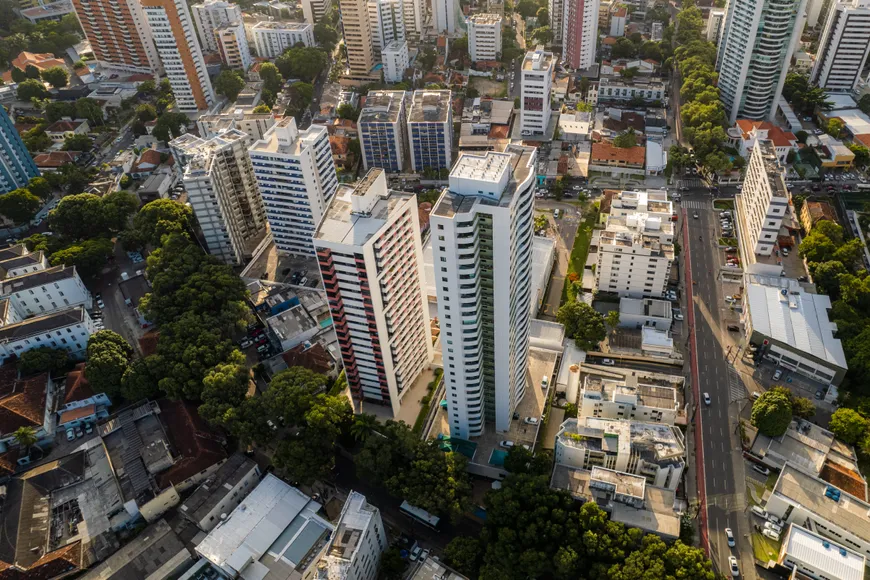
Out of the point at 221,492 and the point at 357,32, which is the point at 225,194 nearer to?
the point at 221,492

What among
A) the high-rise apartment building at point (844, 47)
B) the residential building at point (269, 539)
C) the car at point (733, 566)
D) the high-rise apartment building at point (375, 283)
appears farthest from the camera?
the high-rise apartment building at point (844, 47)

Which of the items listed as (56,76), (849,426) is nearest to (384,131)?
(849,426)

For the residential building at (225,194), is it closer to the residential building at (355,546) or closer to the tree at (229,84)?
the residential building at (355,546)

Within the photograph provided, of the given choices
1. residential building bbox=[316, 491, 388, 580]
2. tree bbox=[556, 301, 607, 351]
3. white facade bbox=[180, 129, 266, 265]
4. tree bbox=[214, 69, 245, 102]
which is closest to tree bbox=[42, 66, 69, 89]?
tree bbox=[214, 69, 245, 102]

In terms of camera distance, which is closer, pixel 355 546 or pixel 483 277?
pixel 355 546

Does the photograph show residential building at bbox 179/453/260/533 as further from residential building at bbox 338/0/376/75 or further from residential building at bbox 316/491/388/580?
residential building at bbox 338/0/376/75

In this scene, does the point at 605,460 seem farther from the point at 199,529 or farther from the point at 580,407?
the point at 199,529

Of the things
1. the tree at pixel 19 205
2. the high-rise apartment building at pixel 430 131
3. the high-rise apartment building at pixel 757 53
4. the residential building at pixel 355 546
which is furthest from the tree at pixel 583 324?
the tree at pixel 19 205
